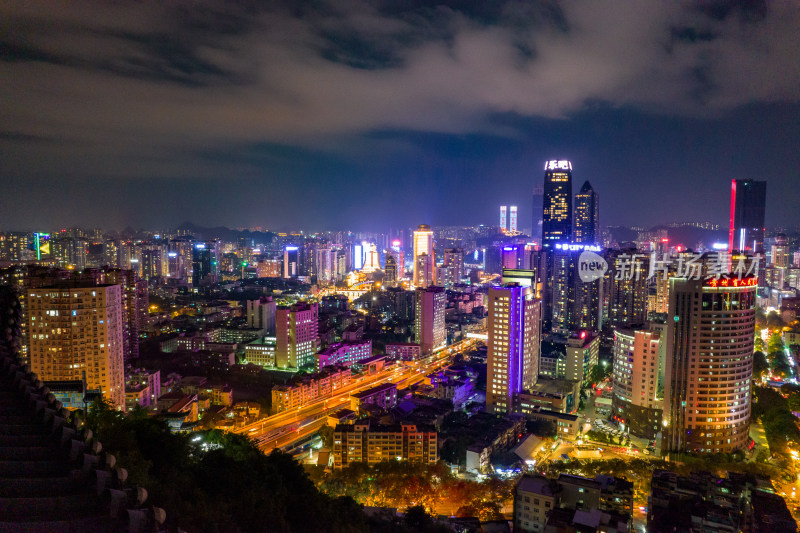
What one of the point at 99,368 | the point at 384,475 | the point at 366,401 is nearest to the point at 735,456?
the point at 384,475

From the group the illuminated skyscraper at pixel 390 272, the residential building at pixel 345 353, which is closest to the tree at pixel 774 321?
the residential building at pixel 345 353

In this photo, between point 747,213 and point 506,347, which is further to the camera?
point 747,213

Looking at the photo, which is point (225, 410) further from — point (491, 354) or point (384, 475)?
point (491, 354)

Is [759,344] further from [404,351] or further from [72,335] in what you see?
[72,335]

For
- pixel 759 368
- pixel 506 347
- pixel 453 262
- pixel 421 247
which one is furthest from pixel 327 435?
pixel 421 247

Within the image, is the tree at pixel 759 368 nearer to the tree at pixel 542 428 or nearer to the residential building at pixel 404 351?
the tree at pixel 542 428
